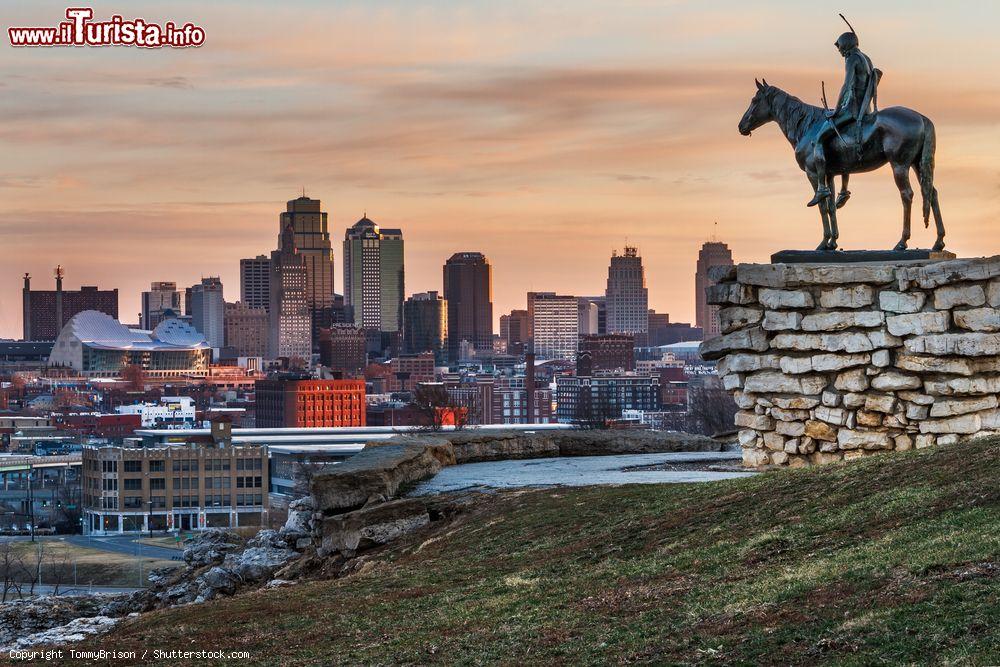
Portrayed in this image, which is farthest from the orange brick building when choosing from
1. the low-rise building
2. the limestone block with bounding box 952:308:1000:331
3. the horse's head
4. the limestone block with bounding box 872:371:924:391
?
the limestone block with bounding box 952:308:1000:331

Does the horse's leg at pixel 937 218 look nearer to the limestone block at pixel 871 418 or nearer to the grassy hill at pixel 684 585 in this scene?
the limestone block at pixel 871 418

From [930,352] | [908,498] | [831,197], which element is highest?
[831,197]

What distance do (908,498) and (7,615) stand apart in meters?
7.47

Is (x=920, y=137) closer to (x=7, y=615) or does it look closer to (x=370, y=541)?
(x=370, y=541)

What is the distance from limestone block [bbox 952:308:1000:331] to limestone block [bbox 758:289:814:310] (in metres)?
1.43

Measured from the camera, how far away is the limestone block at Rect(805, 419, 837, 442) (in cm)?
1608

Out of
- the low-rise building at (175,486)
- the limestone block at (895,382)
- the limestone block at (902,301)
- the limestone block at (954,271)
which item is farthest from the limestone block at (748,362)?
the low-rise building at (175,486)

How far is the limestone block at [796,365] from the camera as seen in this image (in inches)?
634

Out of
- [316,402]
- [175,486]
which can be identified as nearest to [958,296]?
[175,486]

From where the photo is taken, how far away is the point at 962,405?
15461 mm

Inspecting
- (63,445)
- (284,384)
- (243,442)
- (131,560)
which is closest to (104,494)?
(243,442)

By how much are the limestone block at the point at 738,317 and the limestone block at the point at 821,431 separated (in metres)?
1.13

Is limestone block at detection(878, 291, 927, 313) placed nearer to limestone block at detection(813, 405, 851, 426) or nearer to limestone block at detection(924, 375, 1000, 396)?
limestone block at detection(924, 375, 1000, 396)

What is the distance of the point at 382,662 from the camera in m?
9.49
